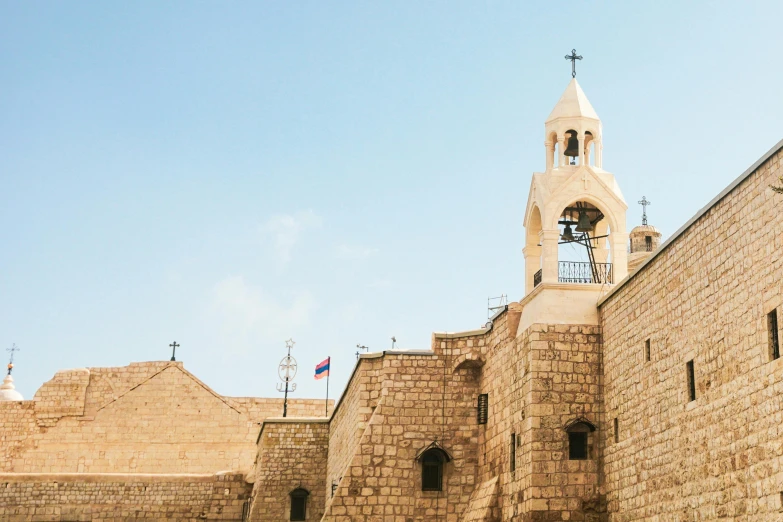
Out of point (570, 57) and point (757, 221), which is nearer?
point (757, 221)

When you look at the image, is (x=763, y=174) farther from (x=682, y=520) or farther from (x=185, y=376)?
(x=185, y=376)

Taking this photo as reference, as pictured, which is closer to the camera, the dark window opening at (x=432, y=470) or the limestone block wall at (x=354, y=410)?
the dark window opening at (x=432, y=470)

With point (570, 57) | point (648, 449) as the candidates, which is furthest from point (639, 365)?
point (570, 57)

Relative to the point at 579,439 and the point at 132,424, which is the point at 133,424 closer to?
the point at 132,424

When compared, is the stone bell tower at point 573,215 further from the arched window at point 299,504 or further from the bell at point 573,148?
the arched window at point 299,504

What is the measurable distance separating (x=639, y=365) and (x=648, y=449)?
1.36 metres

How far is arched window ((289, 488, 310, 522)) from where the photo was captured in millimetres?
26281

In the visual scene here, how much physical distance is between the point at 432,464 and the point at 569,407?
3.93 meters

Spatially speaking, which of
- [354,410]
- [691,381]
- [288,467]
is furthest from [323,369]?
[691,381]

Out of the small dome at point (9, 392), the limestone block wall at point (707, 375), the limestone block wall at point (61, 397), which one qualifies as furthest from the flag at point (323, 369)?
the limestone block wall at point (707, 375)

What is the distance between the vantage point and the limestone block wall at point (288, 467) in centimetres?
2619

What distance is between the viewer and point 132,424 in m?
34.9

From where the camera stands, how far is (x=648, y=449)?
1587cm

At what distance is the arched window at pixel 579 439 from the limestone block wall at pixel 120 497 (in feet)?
43.7
